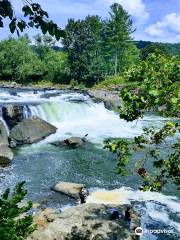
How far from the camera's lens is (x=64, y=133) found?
40906 mm

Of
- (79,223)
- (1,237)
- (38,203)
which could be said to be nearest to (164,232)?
(79,223)

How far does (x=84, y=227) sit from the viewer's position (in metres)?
17.4

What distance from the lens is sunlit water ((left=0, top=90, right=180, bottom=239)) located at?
22328mm

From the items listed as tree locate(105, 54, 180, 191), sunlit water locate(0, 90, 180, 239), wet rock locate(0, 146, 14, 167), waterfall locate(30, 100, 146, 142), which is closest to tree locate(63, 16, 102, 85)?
waterfall locate(30, 100, 146, 142)

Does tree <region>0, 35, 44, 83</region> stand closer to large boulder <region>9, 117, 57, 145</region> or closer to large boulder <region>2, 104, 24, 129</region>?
large boulder <region>2, 104, 24, 129</region>

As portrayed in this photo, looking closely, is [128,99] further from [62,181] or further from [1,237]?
[62,181]

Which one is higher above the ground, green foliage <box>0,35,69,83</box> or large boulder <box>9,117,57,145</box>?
green foliage <box>0,35,69,83</box>

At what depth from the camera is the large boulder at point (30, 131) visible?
36231 millimetres

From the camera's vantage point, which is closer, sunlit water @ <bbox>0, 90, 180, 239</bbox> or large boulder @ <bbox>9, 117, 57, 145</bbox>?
sunlit water @ <bbox>0, 90, 180, 239</bbox>

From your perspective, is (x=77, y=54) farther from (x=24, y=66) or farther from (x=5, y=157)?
(x=5, y=157)

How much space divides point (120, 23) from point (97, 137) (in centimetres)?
5006

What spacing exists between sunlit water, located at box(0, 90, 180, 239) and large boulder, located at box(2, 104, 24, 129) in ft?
8.78

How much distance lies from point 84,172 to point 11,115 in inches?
587

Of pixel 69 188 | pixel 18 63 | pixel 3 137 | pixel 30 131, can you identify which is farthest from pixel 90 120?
pixel 18 63
